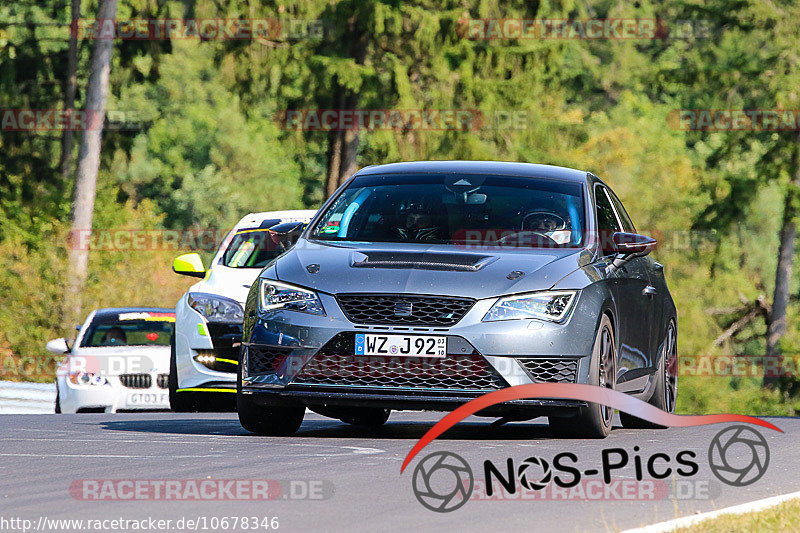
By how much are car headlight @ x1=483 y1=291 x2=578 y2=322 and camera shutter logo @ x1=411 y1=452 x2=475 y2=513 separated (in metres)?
1.02

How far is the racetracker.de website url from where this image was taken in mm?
6180

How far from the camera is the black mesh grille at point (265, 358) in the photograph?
9.50 m

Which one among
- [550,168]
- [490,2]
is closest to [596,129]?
[490,2]

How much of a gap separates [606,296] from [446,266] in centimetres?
114

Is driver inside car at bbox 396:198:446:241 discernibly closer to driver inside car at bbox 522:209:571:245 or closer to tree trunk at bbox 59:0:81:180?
driver inside car at bbox 522:209:571:245

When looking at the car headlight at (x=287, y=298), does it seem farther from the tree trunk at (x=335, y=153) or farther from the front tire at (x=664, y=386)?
the tree trunk at (x=335, y=153)

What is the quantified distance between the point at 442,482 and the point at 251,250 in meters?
8.05

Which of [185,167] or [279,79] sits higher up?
[279,79]

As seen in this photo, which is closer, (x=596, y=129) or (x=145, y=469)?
(x=145, y=469)

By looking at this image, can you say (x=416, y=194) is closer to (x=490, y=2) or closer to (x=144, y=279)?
(x=144, y=279)

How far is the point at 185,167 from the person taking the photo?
88.4 meters

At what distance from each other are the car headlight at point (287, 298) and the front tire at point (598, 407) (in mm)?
1742
